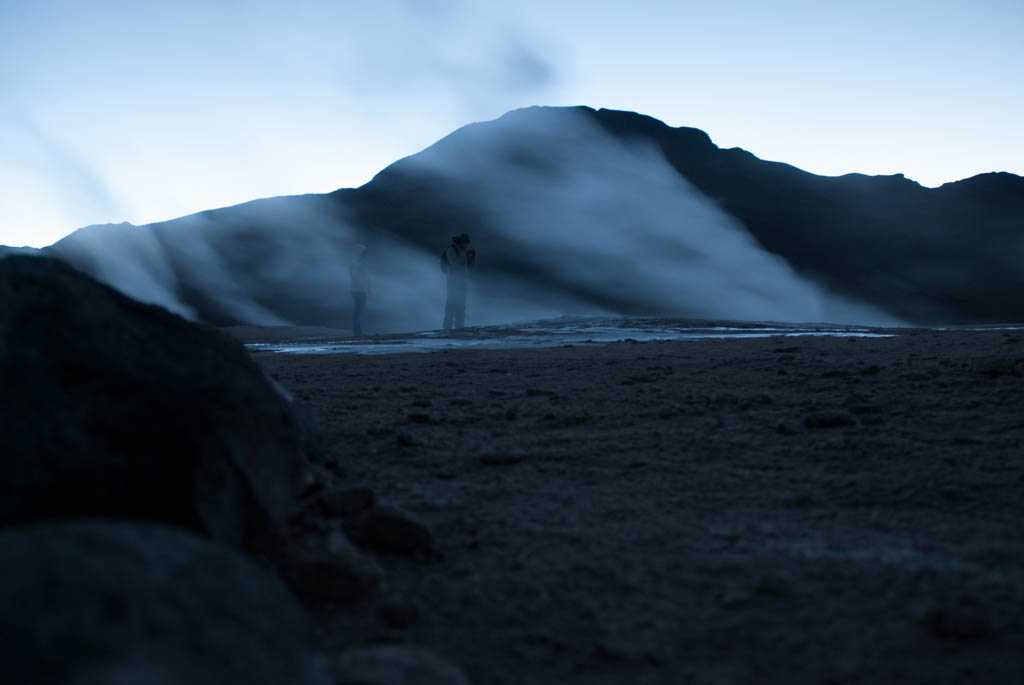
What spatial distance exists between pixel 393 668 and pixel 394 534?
2.52 feet

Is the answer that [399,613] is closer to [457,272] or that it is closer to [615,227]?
[457,272]

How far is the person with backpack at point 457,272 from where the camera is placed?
15555 millimetres

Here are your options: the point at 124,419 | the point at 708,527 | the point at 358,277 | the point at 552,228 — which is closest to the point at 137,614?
the point at 124,419

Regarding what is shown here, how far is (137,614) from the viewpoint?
0.96 metres

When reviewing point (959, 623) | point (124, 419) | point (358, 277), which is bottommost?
point (959, 623)

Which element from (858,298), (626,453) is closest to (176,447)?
(626,453)

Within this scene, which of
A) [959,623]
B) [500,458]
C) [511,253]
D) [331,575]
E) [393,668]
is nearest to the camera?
[393,668]

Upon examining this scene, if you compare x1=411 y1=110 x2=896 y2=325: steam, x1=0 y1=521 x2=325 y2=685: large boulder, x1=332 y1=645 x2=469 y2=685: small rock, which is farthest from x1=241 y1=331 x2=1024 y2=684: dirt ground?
x1=411 y1=110 x2=896 y2=325: steam

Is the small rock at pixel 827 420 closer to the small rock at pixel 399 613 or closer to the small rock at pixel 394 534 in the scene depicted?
the small rock at pixel 394 534

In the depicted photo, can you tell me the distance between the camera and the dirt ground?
1.56m

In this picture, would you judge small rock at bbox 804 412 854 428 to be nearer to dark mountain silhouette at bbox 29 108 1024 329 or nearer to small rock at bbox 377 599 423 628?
small rock at bbox 377 599 423 628

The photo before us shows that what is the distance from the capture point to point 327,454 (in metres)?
2.92

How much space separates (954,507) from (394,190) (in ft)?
160

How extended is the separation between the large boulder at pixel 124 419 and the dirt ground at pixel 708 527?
1.12 ft
